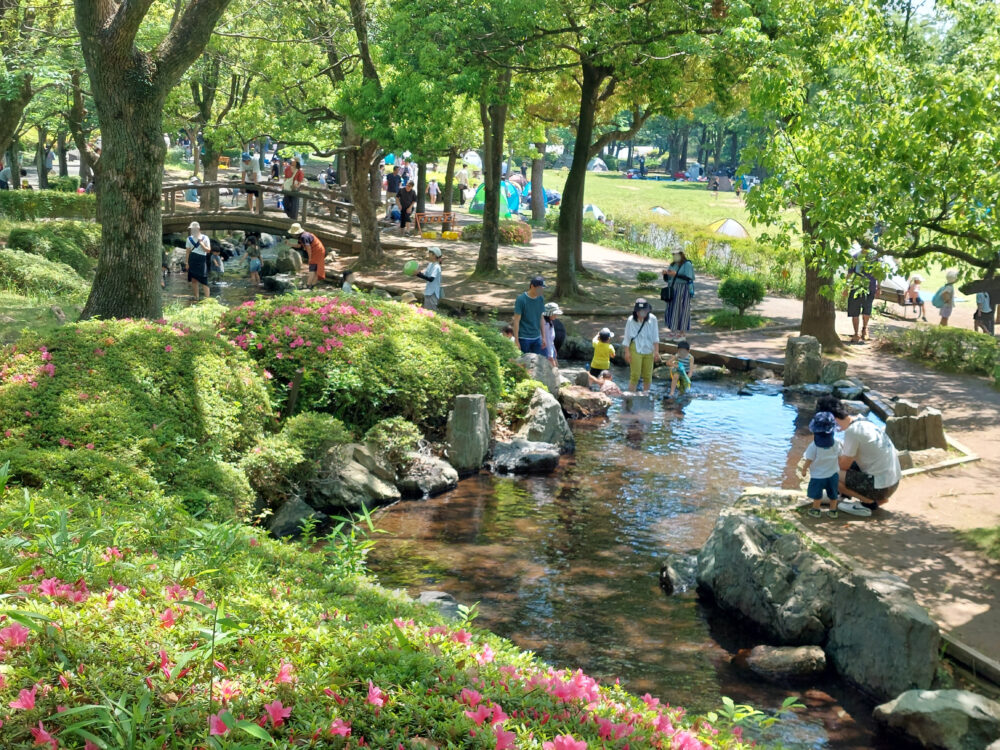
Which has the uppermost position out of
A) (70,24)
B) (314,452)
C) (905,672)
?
(70,24)

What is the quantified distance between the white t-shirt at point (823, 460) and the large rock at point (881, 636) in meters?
1.98

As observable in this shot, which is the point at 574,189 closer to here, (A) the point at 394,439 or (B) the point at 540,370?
(B) the point at 540,370

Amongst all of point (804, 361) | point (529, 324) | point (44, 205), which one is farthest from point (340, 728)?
point (44, 205)

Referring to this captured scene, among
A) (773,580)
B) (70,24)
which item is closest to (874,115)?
(773,580)

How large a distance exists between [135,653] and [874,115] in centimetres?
815

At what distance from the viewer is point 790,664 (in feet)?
22.7

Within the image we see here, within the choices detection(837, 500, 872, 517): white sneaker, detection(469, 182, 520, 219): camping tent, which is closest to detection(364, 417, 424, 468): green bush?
detection(837, 500, 872, 517): white sneaker

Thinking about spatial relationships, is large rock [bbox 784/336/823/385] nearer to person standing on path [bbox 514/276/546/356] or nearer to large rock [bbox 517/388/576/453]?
person standing on path [bbox 514/276/546/356]

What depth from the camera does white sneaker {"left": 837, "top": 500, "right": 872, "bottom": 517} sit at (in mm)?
9102

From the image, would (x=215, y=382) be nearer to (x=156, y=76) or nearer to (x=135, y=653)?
(x=156, y=76)

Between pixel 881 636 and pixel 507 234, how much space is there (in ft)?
82.2

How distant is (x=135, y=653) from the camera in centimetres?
359

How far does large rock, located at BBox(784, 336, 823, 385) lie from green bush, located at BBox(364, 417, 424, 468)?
7.53m

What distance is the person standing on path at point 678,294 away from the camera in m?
17.5
